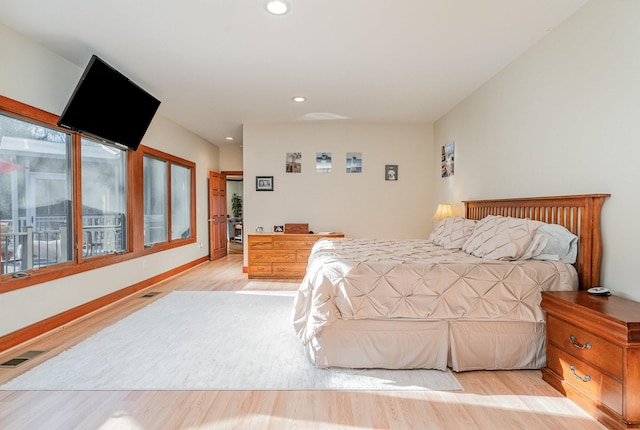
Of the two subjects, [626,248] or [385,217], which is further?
[385,217]

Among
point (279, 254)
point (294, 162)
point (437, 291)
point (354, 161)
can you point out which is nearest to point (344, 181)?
point (354, 161)

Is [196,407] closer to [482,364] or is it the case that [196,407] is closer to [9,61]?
[482,364]

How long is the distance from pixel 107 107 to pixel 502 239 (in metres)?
3.95

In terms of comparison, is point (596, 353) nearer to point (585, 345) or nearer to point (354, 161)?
point (585, 345)

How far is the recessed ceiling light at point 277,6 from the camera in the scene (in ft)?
7.64

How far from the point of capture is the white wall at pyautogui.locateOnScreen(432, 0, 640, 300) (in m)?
2.06

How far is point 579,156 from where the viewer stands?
2.47 m

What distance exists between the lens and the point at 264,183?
5793mm

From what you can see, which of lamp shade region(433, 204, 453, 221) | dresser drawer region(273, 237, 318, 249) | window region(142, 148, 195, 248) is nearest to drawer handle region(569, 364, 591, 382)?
lamp shade region(433, 204, 453, 221)

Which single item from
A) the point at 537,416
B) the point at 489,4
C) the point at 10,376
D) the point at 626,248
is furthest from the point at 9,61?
the point at 626,248

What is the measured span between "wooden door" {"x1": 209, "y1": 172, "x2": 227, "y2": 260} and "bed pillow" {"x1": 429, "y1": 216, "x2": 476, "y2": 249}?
16.7 ft

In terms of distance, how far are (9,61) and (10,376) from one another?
250 cm

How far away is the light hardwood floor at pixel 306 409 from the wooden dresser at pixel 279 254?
3303 mm

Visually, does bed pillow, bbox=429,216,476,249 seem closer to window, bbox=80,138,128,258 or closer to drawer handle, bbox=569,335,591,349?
drawer handle, bbox=569,335,591,349
